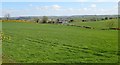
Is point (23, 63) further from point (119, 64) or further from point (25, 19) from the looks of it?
point (25, 19)

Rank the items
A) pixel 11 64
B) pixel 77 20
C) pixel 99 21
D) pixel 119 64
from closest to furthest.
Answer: pixel 11 64 < pixel 119 64 < pixel 99 21 < pixel 77 20

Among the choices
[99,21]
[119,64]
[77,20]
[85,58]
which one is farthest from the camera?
[77,20]

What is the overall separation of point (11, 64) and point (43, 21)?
1980 inches

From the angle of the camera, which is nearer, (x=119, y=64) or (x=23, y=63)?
(x=23, y=63)

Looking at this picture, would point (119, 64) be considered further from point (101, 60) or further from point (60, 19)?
point (60, 19)

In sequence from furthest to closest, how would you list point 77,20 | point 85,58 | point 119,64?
point 77,20 → point 85,58 → point 119,64

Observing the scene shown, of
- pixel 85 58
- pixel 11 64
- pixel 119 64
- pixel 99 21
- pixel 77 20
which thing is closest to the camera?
pixel 11 64

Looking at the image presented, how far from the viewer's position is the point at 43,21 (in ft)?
198

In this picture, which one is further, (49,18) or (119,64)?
(49,18)

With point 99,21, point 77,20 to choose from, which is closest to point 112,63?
point 99,21

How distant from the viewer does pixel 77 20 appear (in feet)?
208

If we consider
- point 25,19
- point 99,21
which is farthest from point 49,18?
point 99,21

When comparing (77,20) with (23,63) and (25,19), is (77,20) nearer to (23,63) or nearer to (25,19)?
(25,19)

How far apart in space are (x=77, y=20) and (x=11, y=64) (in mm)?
53700
